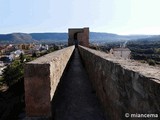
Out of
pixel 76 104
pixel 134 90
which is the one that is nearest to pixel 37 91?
pixel 76 104

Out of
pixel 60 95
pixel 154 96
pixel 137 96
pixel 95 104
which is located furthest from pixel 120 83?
pixel 60 95

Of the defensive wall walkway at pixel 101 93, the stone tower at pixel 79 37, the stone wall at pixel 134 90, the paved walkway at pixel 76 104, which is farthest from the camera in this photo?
the stone tower at pixel 79 37

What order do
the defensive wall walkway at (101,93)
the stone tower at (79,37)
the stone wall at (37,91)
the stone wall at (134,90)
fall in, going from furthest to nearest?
1. the stone tower at (79,37)
2. the stone wall at (37,91)
3. the defensive wall walkway at (101,93)
4. the stone wall at (134,90)

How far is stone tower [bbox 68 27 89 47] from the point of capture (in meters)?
39.2

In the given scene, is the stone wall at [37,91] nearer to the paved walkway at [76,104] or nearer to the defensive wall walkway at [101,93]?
the defensive wall walkway at [101,93]

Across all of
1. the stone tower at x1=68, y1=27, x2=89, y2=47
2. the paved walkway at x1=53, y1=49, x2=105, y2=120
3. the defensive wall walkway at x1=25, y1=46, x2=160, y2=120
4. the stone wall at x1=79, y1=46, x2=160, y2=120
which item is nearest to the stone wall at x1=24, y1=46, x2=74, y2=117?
the defensive wall walkway at x1=25, y1=46, x2=160, y2=120

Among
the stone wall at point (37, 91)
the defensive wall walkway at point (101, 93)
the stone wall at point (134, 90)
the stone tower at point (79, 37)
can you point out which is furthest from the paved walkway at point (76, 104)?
the stone tower at point (79, 37)

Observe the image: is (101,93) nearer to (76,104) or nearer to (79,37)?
(76,104)

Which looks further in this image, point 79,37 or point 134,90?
point 79,37

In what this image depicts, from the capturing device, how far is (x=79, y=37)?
39375 millimetres

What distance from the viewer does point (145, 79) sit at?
2447 millimetres

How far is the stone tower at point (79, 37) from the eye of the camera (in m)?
39.2

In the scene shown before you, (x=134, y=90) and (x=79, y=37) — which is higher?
(x=134, y=90)

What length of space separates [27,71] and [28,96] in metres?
0.49
